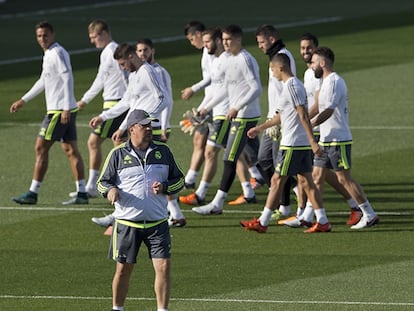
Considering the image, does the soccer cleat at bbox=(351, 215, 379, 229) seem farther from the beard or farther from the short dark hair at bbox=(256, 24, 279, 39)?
the short dark hair at bbox=(256, 24, 279, 39)

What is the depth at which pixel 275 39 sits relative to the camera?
822 inches

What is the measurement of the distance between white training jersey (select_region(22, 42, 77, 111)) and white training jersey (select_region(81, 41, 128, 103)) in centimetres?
47

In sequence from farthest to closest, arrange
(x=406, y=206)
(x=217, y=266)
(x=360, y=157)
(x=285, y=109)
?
(x=360, y=157)
(x=406, y=206)
(x=285, y=109)
(x=217, y=266)

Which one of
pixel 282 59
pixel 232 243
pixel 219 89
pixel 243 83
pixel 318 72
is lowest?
pixel 232 243

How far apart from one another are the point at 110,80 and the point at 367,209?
4.71 metres

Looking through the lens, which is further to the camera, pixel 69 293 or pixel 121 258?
pixel 69 293

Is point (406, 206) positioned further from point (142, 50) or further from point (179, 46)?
point (179, 46)

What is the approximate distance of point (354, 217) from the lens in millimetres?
20641

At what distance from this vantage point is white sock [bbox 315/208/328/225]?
19.9 m

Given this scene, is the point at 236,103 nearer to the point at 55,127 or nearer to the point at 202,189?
the point at 202,189

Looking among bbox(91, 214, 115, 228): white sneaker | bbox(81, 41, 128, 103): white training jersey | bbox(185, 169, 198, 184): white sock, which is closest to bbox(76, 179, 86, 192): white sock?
bbox(81, 41, 128, 103): white training jersey

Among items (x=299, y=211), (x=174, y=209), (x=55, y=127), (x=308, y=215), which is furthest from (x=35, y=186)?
(x=308, y=215)

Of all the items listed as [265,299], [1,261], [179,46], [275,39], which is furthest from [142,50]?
[179,46]

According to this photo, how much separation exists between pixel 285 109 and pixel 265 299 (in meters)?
3.97
